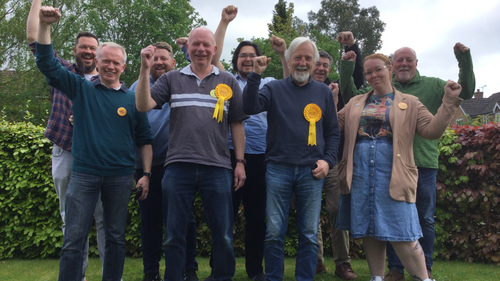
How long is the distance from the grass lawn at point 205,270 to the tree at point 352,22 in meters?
31.6

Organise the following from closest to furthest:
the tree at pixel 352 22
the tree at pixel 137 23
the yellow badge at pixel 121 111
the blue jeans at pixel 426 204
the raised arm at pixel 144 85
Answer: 1. the raised arm at pixel 144 85
2. the yellow badge at pixel 121 111
3. the blue jeans at pixel 426 204
4. the tree at pixel 137 23
5. the tree at pixel 352 22

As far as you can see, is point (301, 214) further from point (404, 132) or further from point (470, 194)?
point (470, 194)

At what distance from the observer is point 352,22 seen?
3453cm

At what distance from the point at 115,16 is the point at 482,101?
46.7 metres

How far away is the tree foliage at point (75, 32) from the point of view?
769 inches

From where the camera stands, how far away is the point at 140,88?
9.71 ft

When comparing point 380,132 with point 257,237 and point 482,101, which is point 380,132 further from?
point 482,101

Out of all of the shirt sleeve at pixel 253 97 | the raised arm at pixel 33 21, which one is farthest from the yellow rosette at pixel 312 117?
the raised arm at pixel 33 21

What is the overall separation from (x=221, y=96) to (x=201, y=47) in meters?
0.45

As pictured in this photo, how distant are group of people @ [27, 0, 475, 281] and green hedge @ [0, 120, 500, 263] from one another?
5.62 feet

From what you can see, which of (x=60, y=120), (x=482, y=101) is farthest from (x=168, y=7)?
(x=482, y=101)

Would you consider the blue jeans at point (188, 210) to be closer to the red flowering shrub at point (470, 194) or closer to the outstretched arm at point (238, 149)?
the outstretched arm at point (238, 149)

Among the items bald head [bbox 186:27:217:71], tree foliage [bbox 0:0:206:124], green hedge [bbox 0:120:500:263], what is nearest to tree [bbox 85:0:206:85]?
tree foliage [bbox 0:0:206:124]

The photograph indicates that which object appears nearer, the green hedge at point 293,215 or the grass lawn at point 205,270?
the grass lawn at point 205,270
